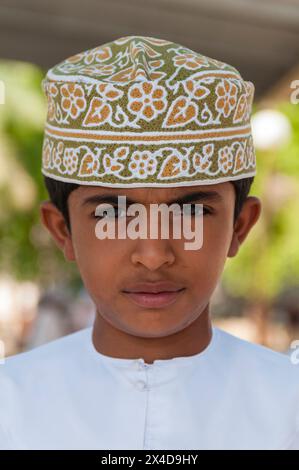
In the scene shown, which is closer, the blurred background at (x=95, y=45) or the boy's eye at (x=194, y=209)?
the boy's eye at (x=194, y=209)

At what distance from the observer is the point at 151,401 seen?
7.00 feet

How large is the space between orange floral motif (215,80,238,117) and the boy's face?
188 millimetres

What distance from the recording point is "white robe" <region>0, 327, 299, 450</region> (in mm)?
2102

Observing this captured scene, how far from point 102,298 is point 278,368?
0.54 meters

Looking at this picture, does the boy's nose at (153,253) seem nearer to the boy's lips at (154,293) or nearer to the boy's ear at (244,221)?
the boy's lips at (154,293)

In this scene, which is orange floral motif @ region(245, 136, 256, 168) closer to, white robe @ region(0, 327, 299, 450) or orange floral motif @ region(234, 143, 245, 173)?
orange floral motif @ region(234, 143, 245, 173)

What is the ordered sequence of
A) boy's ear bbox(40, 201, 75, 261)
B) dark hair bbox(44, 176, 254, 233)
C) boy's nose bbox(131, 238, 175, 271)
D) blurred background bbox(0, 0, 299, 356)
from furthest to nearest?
blurred background bbox(0, 0, 299, 356) → boy's ear bbox(40, 201, 75, 261) → dark hair bbox(44, 176, 254, 233) → boy's nose bbox(131, 238, 175, 271)

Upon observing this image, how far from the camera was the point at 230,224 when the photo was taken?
214 cm

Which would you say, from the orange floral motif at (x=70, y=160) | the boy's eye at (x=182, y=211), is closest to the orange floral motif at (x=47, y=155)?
A: the orange floral motif at (x=70, y=160)

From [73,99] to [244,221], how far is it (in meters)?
0.60

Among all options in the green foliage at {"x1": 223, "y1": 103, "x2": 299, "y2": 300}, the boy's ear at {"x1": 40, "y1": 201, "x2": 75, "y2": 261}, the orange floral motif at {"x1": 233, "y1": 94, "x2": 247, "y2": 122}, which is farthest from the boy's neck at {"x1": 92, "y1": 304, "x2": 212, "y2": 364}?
the green foliage at {"x1": 223, "y1": 103, "x2": 299, "y2": 300}

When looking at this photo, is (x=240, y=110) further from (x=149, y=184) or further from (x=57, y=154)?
(x=57, y=154)

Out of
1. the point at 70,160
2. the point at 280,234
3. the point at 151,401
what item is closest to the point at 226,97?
the point at 70,160

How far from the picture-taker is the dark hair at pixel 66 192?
84.7 inches
